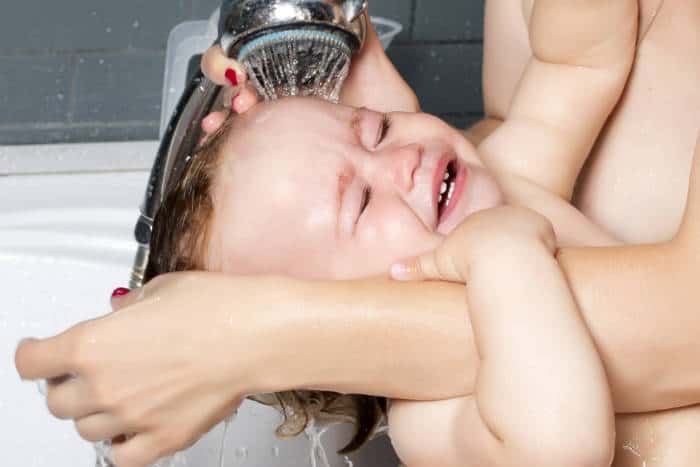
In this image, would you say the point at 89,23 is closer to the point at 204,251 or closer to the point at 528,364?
the point at 204,251

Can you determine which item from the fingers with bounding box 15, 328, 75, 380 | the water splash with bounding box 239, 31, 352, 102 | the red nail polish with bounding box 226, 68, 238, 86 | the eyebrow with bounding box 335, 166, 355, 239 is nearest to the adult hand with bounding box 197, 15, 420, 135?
the water splash with bounding box 239, 31, 352, 102

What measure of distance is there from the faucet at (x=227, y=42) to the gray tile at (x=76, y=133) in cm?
81

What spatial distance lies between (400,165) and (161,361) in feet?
0.98

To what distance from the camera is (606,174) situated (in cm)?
125

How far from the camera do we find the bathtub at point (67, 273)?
1434 millimetres

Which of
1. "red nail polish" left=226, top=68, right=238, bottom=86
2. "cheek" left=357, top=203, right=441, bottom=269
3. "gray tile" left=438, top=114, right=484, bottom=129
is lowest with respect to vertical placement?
"gray tile" left=438, top=114, right=484, bottom=129

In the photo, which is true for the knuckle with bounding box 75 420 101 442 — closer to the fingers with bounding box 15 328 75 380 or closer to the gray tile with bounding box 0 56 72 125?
the fingers with bounding box 15 328 75 380

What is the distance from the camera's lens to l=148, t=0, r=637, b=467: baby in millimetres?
839

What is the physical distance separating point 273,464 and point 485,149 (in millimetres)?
518

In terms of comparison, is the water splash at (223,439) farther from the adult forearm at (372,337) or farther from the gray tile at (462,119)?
the gray tile at (462,119)

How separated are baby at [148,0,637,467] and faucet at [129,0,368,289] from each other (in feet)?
0.09

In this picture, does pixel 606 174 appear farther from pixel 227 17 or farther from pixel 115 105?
pixel 115 105

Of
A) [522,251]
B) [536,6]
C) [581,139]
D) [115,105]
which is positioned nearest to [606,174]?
[581,139]

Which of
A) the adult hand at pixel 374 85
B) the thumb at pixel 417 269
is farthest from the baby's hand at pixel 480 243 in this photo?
the adult hand at pixel 374 85
